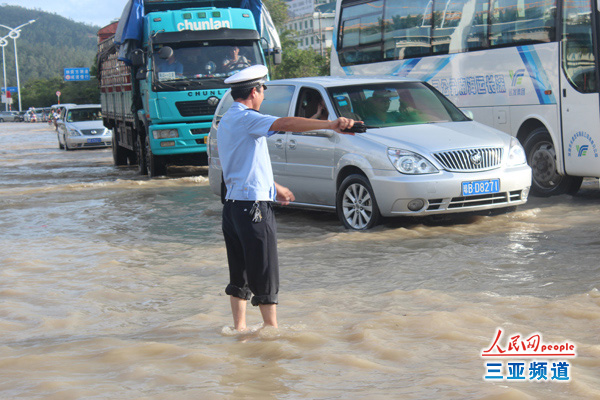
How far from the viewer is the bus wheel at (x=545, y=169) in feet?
40.2

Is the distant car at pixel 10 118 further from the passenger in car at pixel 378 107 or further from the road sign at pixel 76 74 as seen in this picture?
the passenger in car at pixel 378 107

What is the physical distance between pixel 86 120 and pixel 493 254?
2659 cm

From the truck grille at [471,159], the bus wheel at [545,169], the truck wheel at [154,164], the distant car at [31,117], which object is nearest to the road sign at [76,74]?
the distant car at [31,117]

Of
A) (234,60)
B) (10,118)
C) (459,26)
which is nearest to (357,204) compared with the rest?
(459,26)

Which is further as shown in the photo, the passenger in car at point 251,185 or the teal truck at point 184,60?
the teal truck at point 184,60

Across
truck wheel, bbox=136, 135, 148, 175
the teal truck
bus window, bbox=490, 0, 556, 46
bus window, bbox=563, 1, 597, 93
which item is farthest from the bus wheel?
truck wheel, bbox=136, 135, 148, 175

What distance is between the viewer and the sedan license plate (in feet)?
30.7

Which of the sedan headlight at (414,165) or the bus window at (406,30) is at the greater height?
the bus window at (406,30)

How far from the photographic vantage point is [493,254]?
811 cm

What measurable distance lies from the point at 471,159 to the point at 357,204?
1292mm

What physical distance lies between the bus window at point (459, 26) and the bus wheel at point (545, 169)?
5.83 feet

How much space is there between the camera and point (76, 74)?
390 ft

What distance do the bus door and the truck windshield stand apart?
21.7 feet

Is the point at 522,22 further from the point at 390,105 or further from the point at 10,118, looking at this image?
the point at 10,118
